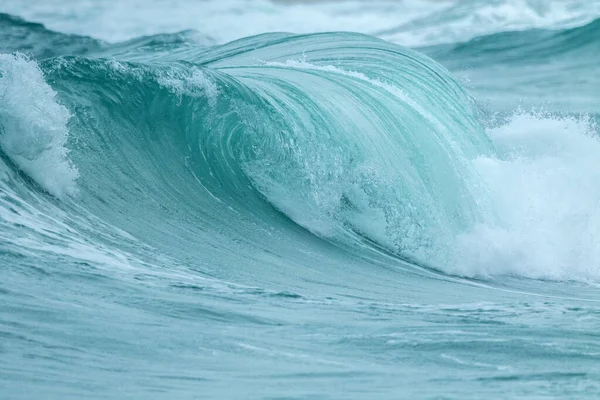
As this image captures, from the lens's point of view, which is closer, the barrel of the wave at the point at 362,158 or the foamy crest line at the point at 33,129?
the foamy crest line at the point at 33,129

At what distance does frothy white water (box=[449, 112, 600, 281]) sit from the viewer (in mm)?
7422

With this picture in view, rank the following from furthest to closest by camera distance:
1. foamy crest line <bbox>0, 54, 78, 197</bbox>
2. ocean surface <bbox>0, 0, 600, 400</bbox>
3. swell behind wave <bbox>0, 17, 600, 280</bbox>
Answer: swell behind wave <bbox>0, 17, 600, 280</bbox>, foamy crest line <bbox>0, 54, 78, 197</bbox>, ocean surface <bbox>0, 0, 600, 400</bbox>

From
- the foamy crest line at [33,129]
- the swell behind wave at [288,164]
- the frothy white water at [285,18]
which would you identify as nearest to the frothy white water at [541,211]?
the swell behind wave at [288,164]

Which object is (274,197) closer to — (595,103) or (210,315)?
(210,315)

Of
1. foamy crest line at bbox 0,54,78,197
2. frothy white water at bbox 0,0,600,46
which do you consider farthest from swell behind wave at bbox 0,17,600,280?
frothy white water at bbox 0,0,600,46

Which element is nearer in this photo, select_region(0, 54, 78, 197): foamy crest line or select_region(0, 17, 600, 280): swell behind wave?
select_region(0, 54, 78, 197): foamy crest line

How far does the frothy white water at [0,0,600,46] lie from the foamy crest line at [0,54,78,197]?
11972 millimetres

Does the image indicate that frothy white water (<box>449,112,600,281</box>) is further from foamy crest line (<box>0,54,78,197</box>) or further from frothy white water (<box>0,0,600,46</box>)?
frothy white water (<box>0,0,600,46</box>)

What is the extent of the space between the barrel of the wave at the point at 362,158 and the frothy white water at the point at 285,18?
9044mm

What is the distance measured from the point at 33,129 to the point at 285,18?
15941 millimetres

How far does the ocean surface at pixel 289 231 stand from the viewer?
12.7ft

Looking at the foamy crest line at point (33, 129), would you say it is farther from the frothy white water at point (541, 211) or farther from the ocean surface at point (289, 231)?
the frothy white water at point (541, 211)

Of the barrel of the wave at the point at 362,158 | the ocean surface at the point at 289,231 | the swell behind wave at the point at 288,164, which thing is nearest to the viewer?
the ocean surface at the point at 289,231

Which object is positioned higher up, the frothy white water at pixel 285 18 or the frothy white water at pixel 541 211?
the frothy white water at pixel 285 18
